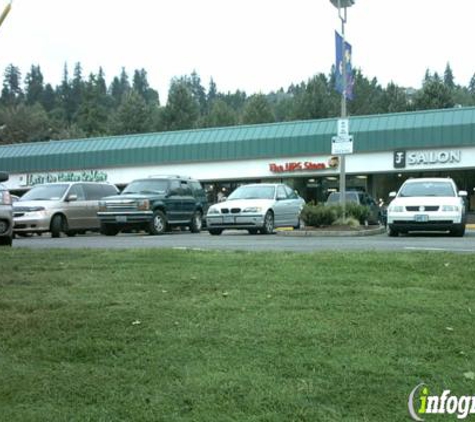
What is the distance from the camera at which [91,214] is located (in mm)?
21094

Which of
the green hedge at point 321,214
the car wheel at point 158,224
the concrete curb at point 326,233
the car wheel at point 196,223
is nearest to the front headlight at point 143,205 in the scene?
the car wheel at point 158,224

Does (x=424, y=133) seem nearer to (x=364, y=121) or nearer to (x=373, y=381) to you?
(x=364, y=121)

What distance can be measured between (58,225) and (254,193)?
5848mm

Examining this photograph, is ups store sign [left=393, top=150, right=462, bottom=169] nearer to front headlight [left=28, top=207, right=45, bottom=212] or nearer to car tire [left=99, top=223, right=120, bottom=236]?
car tire [left=99, top=223, right=120, bottom=236]

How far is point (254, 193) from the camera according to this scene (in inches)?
813

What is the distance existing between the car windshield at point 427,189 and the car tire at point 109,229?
27.3 ft

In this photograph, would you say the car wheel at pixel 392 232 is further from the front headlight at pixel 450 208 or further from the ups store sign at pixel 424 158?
the ups store sign at pixel 424 158

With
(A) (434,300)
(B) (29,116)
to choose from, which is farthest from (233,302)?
(B) (29,116)

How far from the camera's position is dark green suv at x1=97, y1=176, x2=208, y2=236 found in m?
19.8

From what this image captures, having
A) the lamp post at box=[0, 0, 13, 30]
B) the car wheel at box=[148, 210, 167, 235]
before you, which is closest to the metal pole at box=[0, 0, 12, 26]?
the lamp post at box=[0, 0, 13, 30]

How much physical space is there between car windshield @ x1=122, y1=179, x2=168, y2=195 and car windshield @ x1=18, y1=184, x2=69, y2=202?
1908 mm

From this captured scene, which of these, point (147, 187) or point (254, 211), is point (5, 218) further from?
point (147, 187)

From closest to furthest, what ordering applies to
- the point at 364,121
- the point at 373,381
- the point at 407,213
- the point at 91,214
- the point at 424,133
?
the point at 373,381 → the point at 407,213 → the point at 91,214 → the point at 424,133 → the point at 364,121

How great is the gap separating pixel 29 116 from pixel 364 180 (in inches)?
2636
